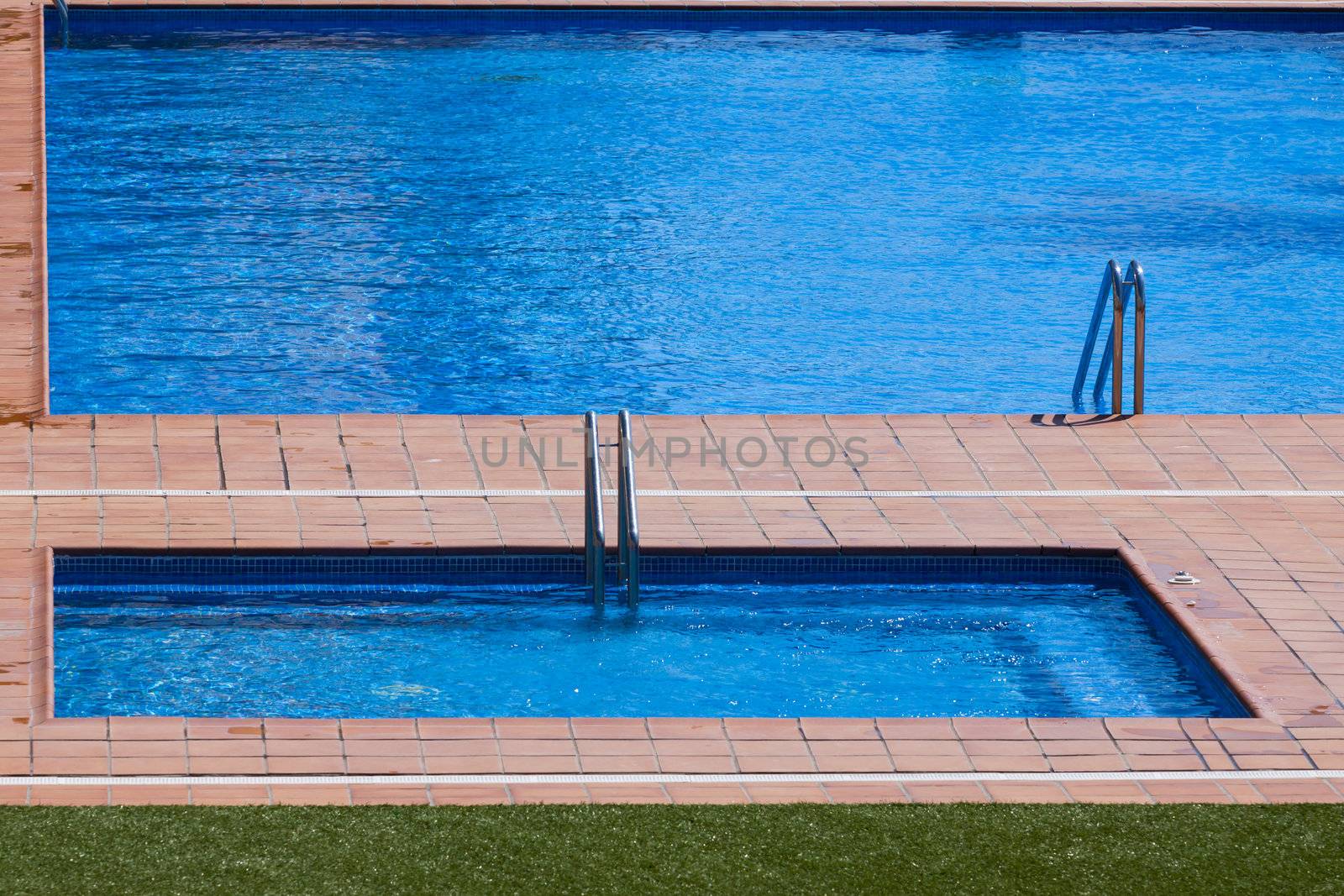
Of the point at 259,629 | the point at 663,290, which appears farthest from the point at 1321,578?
the point at 663,290

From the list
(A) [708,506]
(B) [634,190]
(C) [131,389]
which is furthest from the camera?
(B) [634,190]

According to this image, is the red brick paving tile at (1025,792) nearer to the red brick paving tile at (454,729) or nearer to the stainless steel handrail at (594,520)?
the red brick paving tile at (454,729)

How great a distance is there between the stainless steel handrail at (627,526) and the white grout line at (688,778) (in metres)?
1.51

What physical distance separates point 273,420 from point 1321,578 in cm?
517

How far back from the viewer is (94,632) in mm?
7770

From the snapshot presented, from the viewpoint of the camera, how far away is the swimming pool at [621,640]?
745 centimetres

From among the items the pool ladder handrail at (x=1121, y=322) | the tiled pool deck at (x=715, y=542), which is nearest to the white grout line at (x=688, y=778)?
the tiled pool deck at (x=715, y=542)

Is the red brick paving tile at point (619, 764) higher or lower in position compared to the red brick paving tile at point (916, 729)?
higher

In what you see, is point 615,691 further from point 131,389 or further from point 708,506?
point 131,389

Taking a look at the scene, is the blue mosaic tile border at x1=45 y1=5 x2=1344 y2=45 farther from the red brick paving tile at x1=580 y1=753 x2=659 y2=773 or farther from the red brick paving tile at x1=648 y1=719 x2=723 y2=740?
the red brick paving tile at x1=580 y1=753 x2=659 y2=773

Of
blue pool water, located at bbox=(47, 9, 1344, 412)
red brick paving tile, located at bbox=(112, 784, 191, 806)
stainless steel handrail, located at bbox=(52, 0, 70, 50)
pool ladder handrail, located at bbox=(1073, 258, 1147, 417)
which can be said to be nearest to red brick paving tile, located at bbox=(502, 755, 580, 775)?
red brick paving tile, located at bbox=(112, 784, 191, 806)

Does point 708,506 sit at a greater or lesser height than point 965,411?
greater

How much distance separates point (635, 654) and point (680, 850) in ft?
7.29

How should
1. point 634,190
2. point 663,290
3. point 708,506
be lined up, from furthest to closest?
point 634,190, point 663,290, point 708,506
